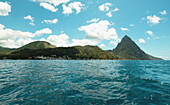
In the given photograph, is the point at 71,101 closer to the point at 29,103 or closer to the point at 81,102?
the point at 81,102

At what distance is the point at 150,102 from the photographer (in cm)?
896

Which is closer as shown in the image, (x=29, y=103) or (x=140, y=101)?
(x=29, y=103)

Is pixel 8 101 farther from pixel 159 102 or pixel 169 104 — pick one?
pixel 169 104

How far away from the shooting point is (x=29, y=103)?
27.9ft

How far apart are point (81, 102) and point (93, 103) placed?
1.13 m

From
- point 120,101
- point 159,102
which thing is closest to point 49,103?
point 120,101

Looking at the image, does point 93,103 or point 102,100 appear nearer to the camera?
point 93,103

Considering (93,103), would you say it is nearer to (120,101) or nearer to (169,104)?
(120,101)

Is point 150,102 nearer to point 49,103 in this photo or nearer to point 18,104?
point 49,103

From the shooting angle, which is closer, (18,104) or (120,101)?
(18,104)

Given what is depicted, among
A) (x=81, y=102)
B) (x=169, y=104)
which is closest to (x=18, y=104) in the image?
(x=81, y=102)

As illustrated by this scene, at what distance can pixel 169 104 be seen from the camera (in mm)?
8562

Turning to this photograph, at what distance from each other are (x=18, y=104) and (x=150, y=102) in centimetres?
1234

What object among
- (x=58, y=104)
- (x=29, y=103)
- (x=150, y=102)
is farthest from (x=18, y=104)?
(x=150, y=102)
